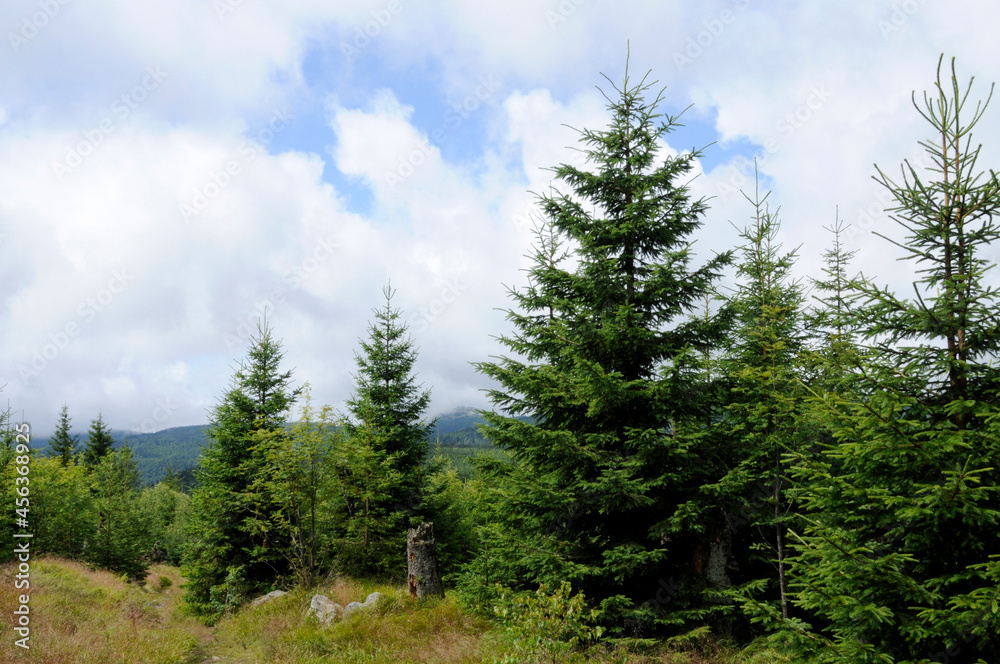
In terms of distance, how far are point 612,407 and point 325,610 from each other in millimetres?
8888

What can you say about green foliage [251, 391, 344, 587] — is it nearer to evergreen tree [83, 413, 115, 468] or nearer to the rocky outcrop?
the rocky outcrop

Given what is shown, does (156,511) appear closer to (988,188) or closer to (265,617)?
(265,617)

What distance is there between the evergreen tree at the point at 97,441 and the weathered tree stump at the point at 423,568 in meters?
53.8

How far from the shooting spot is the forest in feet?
15.8

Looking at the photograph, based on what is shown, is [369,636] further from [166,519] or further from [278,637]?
[166,519]

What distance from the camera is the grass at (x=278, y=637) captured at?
8555mm

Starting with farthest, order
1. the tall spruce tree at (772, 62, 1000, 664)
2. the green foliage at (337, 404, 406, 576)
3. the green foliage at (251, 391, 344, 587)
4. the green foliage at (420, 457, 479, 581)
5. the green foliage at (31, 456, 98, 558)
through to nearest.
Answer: the green foliage at (31, 456, 98, 558) < the green foliage at (420, 457, 479, 581) < the green foliage at (337, 404, 406, 576) < the green foliage at (251, 391, 344, 587) < the tall spruce tree at (772, 62, 1000, 664)

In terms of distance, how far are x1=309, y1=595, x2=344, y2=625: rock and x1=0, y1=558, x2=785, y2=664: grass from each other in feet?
0.90

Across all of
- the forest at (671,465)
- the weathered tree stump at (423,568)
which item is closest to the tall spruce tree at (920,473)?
the forest at (671,465)

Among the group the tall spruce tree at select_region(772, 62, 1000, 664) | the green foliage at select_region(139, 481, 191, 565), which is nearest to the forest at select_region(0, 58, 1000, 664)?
the tall spruce tree at select_region(772, 62, 1000, 664)

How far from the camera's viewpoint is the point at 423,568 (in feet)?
43.3

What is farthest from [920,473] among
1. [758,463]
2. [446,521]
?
[446,521]

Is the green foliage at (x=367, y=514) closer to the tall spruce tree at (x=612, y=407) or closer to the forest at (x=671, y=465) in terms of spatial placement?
the forest at (x=671, y=465)

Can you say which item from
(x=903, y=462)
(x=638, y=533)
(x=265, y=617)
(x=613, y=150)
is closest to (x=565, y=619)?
(x=638, y=533)
